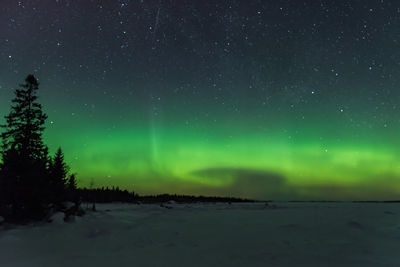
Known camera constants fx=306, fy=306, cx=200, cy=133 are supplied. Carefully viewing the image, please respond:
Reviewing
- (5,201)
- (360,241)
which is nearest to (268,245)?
(360,241)

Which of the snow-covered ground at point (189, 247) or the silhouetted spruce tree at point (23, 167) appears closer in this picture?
the snow-covered ground at point (189, 247)

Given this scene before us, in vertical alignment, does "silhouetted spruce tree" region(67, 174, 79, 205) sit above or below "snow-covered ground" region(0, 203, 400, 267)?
above

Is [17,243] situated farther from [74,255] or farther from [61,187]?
[61,187]

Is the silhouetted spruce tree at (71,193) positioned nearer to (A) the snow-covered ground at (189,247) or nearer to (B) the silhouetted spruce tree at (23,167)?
(B) the silhouetted spruce tree at (23,167)

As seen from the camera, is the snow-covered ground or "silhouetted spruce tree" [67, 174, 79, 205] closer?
the snow-covered ground

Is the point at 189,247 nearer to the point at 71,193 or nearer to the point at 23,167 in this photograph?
the point at 23,167

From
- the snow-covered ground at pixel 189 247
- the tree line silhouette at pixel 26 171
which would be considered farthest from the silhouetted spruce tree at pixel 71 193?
the snow-covered ground at pixel 189 247

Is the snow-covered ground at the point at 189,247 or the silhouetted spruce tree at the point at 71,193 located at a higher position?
the silhouetted spruce tree at the point at 71,193

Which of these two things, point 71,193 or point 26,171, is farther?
point 71,193

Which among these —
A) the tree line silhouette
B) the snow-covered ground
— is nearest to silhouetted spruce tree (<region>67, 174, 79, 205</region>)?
the tree line silhouette

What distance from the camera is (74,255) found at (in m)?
10.4

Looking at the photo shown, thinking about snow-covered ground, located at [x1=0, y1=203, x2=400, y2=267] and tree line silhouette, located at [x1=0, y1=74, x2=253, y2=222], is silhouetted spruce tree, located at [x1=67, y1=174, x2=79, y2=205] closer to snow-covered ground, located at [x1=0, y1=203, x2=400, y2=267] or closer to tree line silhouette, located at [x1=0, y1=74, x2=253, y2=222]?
tree line silhouette, located at [x1=0, y1=74, x2=253, y2=222]

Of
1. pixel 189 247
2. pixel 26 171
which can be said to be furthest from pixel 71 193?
pixel 189 247

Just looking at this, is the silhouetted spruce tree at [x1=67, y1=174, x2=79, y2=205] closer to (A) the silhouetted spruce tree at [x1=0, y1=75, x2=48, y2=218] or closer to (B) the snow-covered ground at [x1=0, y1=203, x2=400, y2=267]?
(A) the silhouetted spruce tree at [x1=0, y1=75, x2=48, y2=218]
